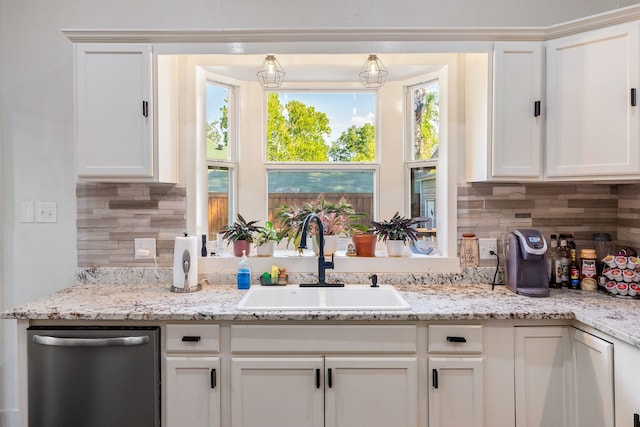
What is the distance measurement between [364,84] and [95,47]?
1517 mm

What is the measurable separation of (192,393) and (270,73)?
1.84 m

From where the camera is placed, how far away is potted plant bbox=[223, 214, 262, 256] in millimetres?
2242

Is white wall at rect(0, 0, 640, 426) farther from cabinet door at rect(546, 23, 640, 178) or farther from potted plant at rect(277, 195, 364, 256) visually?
potted plant at rect(277, 195, 364, 256)

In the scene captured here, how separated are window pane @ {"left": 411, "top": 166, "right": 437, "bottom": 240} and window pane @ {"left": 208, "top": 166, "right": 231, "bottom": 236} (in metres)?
1.22

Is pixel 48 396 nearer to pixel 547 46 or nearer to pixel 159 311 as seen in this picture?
pixel 159 311

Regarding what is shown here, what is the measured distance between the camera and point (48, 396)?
162 cm

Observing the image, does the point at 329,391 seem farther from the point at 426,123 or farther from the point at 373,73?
the point at 373,73

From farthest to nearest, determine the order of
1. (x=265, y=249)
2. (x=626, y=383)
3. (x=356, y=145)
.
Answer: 1. (x=356, y=145)
2. (x=265, y=249)
3. (x=626, y=383)

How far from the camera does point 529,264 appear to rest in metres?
1.93

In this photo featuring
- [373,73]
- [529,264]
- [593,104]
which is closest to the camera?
[593,104]

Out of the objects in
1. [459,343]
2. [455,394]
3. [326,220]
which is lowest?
[455,394]

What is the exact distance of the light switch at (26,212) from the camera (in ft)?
7.28

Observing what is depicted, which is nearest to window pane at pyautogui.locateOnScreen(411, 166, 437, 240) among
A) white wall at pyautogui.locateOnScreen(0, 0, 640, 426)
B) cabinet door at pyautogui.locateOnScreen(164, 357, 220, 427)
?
white wall at pyautogui.locateOnScreen(0, 0, 640, 426)

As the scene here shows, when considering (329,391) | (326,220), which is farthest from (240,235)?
(329,391)
